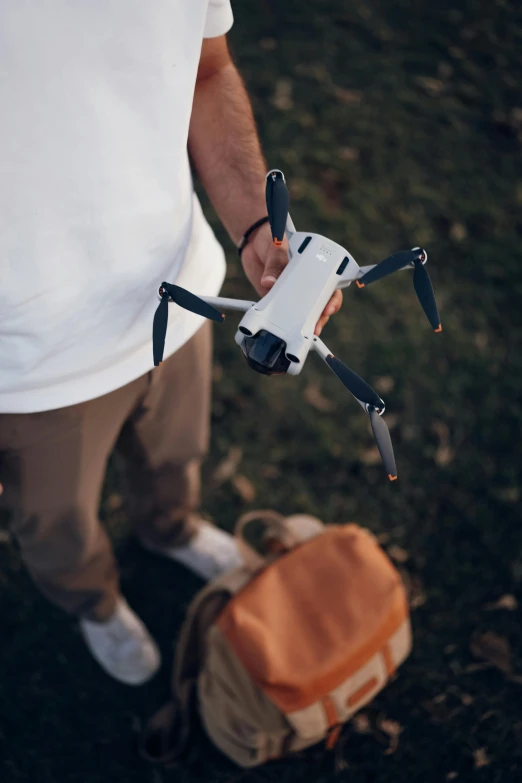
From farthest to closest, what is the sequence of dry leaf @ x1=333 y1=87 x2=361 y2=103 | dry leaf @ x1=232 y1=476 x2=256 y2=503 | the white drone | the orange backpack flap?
dry leaf @ x1=333 y1=87 x2=361 y2=103 < dry leaf @ x1=232 y1=476 x2=256 y2=503 < the orange backpack flap < the white drone

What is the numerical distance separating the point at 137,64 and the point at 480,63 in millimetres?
3293

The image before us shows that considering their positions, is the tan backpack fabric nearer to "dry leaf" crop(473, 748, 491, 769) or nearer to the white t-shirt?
Result: "dry leaf" crop(473, 748, 491, 769)

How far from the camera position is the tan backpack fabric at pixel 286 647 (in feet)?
6.18

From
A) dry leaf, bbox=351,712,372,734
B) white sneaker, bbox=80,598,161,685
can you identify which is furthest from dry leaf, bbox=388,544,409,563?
white sneaker, bbox=80,598,161,685

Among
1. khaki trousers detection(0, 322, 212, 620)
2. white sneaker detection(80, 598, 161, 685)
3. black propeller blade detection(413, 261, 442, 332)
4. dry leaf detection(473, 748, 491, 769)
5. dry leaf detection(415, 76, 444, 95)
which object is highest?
black propeller blade detection(413, 261, 442, 332)

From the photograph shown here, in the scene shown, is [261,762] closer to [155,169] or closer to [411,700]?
[411,700]

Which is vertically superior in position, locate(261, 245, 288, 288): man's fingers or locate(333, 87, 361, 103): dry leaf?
locate(261, 245, 288, 288): man's fingers

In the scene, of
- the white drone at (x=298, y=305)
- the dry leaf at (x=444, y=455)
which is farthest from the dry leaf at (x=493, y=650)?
the white drone at (x=298, y=305)

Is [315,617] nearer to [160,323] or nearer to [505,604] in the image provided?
[505,604]

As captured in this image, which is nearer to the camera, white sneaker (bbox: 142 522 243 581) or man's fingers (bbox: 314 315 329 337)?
man's fingers (bbox: 314 315 329 337)

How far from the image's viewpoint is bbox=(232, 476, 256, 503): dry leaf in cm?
259

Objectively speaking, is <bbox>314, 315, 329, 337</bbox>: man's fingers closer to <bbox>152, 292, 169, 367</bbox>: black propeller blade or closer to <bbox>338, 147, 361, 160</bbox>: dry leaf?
<bbox>152, 292, 169, 367</bbox>: black propeller blade

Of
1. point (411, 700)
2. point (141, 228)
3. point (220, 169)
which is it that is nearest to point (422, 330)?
point (411, 700)

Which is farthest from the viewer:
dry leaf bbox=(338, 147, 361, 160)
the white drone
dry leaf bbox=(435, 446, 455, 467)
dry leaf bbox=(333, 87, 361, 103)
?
dry leaf bbox=(333, 87, 361, 103)
